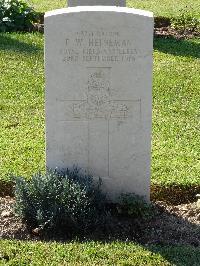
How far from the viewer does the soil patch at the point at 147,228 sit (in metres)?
5.30

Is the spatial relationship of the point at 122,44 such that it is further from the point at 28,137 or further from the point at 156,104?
the point at 156,104

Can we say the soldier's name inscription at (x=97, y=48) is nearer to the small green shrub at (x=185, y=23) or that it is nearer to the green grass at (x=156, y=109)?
the green grass at (x=156, y=109)

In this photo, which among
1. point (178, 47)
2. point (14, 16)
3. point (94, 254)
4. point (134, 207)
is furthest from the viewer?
point (14, 16)

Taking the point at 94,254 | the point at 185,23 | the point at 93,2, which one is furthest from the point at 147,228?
the point at 185,23

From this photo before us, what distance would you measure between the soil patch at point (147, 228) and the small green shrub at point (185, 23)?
735 cm

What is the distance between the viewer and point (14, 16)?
40.4 ft

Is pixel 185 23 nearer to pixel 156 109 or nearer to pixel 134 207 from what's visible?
pixel 156 109

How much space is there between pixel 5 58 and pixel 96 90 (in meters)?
5.18

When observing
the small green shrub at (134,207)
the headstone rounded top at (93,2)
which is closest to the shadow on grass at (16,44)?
the headstone rounded top at (93,2)

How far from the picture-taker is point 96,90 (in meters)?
5.52

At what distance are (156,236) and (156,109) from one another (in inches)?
127

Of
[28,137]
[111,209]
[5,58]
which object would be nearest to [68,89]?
[111,209]

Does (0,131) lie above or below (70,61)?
below

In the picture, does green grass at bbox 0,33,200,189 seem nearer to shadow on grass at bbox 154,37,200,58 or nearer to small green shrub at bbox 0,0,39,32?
shadow on grass at bbox 154,37,200,58
